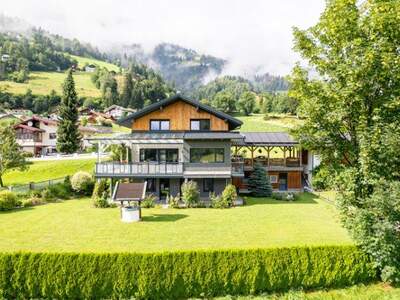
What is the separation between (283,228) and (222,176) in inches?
382

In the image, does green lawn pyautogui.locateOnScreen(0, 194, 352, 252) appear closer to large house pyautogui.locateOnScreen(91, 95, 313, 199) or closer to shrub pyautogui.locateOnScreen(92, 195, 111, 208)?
shrub pyautogui.locateOnScreen(92, 195, 111, 208)

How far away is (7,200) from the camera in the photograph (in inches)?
1075

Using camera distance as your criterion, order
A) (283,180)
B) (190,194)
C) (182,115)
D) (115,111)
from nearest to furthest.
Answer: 1. (190,194)
2. (182,115)
3. (283,180)
4. (115,111)

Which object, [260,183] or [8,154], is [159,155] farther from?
[8,154]

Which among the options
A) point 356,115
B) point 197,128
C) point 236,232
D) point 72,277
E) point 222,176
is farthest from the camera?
point 197,128

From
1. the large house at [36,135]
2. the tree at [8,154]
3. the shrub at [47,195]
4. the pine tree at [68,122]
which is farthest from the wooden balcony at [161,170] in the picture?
the large house at [36,135]

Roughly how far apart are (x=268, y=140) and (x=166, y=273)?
82.0ft

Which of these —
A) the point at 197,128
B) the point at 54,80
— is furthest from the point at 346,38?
the point at 54,80

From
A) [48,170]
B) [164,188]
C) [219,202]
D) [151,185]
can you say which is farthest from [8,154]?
[219,202]

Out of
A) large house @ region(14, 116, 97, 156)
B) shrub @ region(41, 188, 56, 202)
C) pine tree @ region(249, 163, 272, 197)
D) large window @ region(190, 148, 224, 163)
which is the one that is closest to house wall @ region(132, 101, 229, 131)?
large window @ region(190, 148, 224, 163)

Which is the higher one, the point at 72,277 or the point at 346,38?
the point at 346,38

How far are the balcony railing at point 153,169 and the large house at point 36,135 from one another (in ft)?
148

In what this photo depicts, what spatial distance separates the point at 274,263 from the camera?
14.7 meters

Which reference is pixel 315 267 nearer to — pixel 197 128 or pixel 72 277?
pixel 72 277
